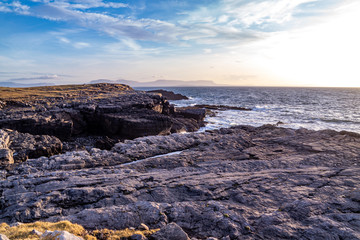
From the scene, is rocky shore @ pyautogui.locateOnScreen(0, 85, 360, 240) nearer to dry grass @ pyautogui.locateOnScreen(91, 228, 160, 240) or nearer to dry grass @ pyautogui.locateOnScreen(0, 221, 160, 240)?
dry grass @ pyautogui.locateOnScreen(91, 228, 160, 240)

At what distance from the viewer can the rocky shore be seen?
8852 mm

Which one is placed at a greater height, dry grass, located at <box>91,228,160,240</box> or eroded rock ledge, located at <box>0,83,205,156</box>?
eroded rock ledge, located at <box>0,83,205,156</box>

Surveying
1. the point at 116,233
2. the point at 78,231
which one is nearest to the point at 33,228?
the point at 78,231

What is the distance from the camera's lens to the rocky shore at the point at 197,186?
8.85 metres

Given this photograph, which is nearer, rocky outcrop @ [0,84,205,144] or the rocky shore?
the rocky shore

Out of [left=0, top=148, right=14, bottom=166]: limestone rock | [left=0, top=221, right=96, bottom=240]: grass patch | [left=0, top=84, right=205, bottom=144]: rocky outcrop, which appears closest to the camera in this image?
[left=0, top=221, right=96, bottom=240]: grass patch

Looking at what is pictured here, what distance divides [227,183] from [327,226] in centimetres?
514

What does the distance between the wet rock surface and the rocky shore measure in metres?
0.05

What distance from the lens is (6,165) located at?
14.6 m

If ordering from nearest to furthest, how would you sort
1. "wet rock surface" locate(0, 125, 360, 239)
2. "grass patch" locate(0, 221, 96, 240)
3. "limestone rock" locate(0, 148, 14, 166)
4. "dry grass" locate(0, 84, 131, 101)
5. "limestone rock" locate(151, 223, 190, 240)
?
"grass patch" locate(0, 221, 96, 240), "limestone rock" locate(151, 223, 190, 240), "wet rock surface" locate(0, 125, 360, 239), "limestone rock" locate(0, 148, 14, 166), "dry grass" locate(0, 84, 131, 101)

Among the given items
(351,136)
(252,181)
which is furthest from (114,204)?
(351,136)

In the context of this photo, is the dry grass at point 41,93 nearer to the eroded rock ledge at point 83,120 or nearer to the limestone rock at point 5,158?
the eroded rock ledge at point 83,120

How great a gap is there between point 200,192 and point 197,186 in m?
0.58

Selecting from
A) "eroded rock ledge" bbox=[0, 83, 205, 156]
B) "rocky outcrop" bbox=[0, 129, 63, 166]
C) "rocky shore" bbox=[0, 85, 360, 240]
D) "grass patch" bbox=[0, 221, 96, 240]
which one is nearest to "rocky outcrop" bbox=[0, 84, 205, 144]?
"eroded rock ledge" bbox=[0, 83, 205, 156]
